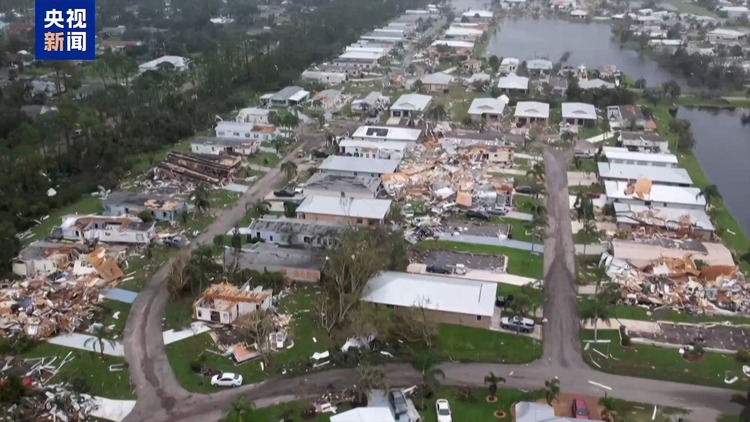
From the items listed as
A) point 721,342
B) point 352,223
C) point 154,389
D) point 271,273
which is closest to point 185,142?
point 352,223

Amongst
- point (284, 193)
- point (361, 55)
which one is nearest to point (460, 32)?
point (361, 55)

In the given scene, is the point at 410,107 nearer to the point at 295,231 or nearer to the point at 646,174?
the point at 646,174

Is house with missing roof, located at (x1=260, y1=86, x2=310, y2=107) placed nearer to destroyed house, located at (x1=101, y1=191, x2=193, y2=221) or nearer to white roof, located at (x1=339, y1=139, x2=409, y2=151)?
white roof, located at (x1=339, y1=139, x2=409, y2=151)

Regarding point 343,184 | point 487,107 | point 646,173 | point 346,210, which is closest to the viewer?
point 346,210

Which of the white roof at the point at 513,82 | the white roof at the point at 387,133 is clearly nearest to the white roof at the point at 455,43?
the white roof at the point at 513,82

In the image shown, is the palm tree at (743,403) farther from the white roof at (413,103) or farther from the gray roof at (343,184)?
the white roof at (413,103)

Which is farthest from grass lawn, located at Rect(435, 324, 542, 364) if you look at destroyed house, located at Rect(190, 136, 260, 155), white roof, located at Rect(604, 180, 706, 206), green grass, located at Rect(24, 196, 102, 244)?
destroyed house, located at Rect(190, 136, 260, 155)
